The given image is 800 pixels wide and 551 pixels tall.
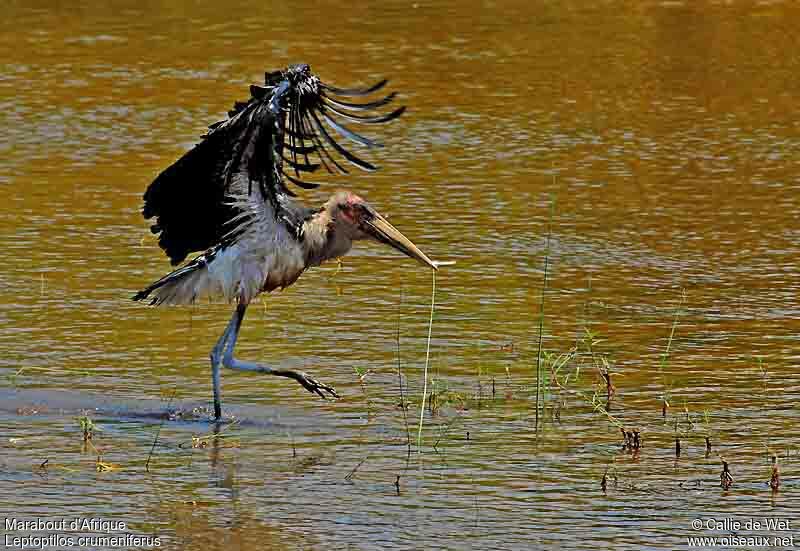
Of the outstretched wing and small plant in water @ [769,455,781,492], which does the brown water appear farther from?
the outstretched wing

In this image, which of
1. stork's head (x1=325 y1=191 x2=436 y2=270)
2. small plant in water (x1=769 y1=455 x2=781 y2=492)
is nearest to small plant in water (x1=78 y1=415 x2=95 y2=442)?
stork's head (x1=325 y1=191 x2=436 y2=270)

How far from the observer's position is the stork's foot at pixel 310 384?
7.52m

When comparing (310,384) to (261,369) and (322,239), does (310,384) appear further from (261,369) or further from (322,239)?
(322,239)

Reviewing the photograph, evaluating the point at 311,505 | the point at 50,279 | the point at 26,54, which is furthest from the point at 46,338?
the point at 26,54

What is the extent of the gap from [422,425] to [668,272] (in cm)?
294

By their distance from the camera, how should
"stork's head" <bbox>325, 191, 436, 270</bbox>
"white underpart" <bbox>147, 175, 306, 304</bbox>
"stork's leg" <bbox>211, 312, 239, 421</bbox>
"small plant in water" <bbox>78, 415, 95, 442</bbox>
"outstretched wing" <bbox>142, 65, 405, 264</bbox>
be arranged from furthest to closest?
"stork's head" <bbox>325, 191, 436, 270</bbox>, "white underpart" <bbox>147, 175, 306, 304</bbox>, "stork's leg" <bbox>211, 312, 239, 421</bbox>, "outstretched wing" <bbox>142, 65, 405, 264</bbox>, "small plant in water" <bbox>78, 415, 95, 442</bbox>

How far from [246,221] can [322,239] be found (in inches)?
13.9

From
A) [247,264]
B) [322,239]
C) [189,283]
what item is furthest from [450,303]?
[189,283]

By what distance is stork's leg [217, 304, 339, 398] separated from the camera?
7.54 metres

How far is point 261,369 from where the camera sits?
25.3 feet

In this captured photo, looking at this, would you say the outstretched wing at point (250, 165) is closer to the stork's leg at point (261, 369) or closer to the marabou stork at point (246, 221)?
the marabou stork at point (246, 221)

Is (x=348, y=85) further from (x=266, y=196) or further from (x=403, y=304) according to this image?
(x=266, y=196)

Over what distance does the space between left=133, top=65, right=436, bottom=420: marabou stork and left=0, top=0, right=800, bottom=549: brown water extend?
1.35ft

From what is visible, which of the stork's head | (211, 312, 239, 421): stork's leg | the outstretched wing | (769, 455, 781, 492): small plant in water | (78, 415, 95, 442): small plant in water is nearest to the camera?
(769, 455, 781, 492): small plant in water
